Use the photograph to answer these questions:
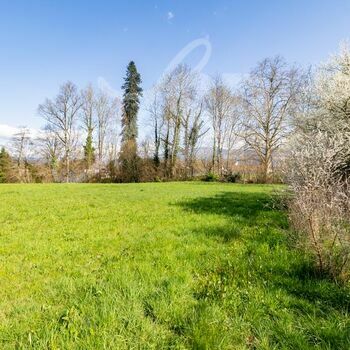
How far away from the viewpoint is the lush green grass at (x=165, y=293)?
114 inches

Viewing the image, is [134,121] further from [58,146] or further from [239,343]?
[239,343]

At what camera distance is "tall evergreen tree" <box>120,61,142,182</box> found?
40.9m

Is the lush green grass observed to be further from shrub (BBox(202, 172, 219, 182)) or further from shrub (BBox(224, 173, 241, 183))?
shrub (BBox(202, 172, 219, 182))

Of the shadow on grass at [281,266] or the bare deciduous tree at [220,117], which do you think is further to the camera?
the bare deciduous tree at [220,117]

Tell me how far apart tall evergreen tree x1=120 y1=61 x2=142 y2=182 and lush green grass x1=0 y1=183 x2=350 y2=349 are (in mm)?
33584

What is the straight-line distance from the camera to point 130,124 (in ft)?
148

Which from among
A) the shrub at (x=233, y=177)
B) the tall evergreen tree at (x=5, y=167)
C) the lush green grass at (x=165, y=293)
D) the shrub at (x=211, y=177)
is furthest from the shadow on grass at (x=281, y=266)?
the tall evergreen tree at (x=5, y=167)

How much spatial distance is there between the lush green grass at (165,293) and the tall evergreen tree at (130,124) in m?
33.6

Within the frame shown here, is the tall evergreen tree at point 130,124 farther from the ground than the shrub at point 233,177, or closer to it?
farther from the ground

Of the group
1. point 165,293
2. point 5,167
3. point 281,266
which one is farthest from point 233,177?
point 5,167

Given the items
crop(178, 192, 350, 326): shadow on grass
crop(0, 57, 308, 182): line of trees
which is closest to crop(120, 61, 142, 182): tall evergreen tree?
crop(0, 57, 308, 182): line of trees

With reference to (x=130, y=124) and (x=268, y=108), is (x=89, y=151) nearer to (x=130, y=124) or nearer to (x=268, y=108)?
(x=130, y=124)

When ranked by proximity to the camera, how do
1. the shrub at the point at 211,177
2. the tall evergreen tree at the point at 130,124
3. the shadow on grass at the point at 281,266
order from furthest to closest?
1. the tall evergreen tree at the point at 130,124
2. the shrub at the point at 211,177
3. the shadow on grass at the point at 281,266

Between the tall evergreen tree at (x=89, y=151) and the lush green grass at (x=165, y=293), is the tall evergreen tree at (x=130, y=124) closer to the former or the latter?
the tall evergreen tree at (x=89, y=151)
